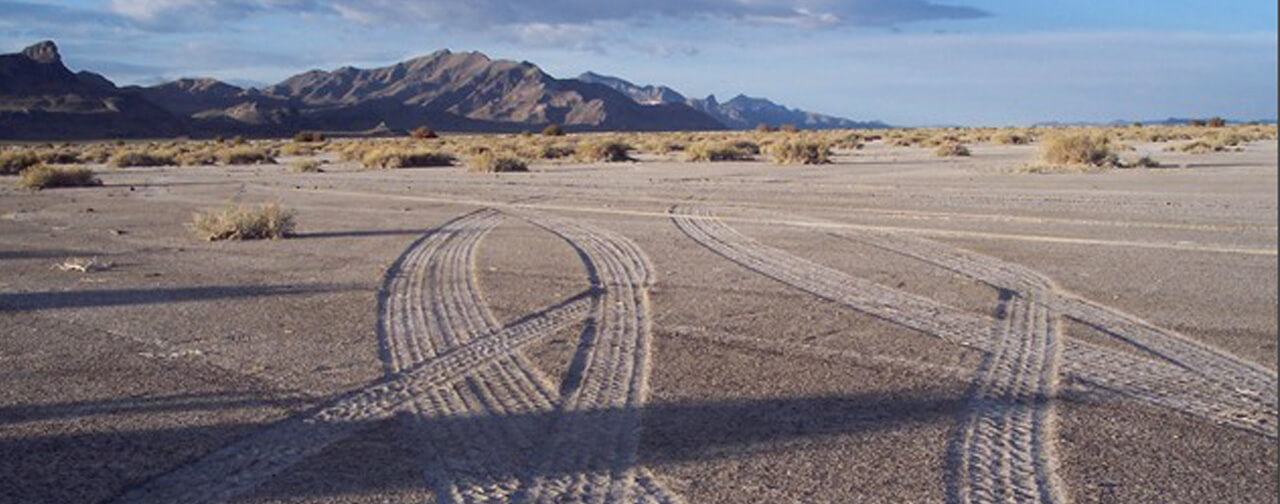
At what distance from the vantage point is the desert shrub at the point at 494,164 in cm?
4019

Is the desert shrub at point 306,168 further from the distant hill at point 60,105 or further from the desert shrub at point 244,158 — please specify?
the distant hill at point 60,105

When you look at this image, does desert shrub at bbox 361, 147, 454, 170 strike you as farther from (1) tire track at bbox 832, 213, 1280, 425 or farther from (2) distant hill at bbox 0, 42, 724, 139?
(2) distant hill at bbox 0, 42, 724, 139

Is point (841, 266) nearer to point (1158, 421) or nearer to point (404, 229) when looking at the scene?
point (1158, 421)

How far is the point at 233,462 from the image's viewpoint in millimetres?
6137

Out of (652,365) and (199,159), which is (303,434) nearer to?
(652,365)

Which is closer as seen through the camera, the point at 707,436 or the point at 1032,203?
the point at 707,436

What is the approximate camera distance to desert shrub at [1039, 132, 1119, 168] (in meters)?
34.9

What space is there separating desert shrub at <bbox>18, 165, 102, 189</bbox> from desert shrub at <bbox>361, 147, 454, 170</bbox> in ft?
37.0

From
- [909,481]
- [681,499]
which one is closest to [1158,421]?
[909,481]

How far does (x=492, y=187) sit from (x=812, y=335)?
22.1m

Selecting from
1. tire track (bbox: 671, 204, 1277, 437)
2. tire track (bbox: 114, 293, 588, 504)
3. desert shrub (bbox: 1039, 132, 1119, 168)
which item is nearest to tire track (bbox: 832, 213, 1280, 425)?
tire track (bbox: 671, 204, 1277, 437)

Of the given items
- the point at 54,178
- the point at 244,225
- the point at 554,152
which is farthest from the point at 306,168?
the point at 244,225

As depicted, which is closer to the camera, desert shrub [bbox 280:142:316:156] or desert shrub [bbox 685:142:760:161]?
desert shrub [bbox 685:142:760:161]

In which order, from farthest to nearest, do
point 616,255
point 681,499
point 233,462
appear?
1. point 616,255
2. point 233,462
3. point 681,499
